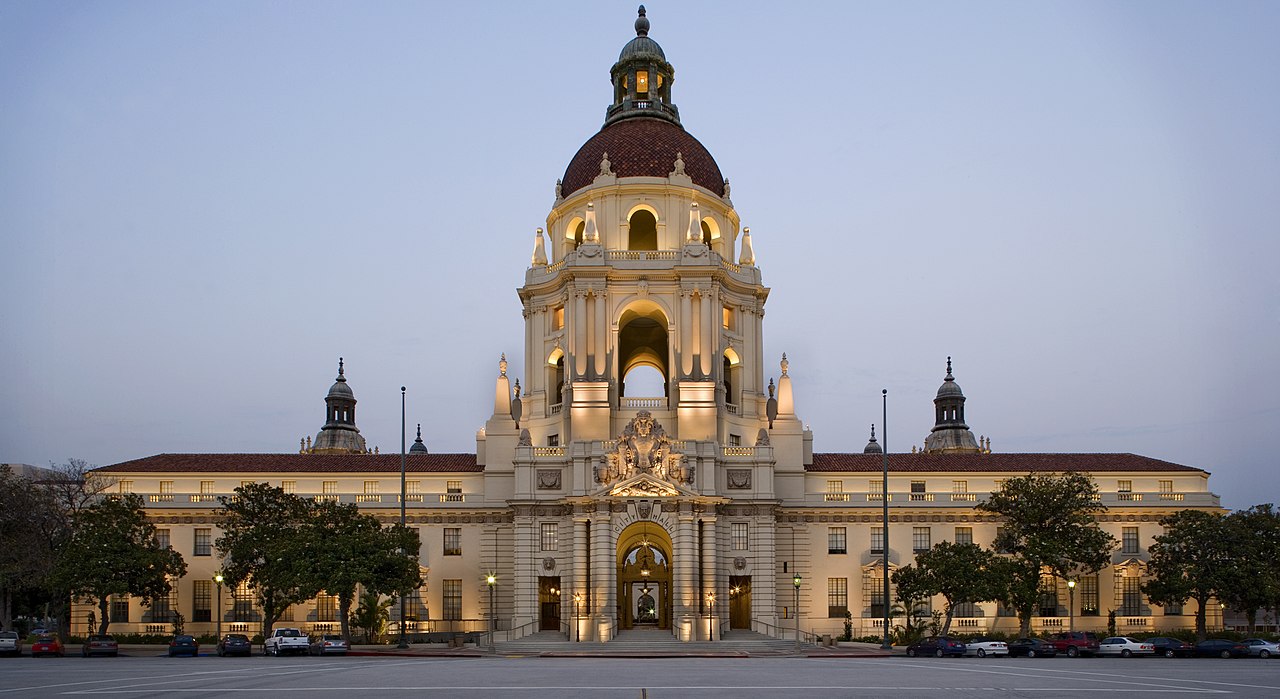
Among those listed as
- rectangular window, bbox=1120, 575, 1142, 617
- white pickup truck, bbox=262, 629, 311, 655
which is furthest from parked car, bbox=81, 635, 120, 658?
rectangular window, bbox=1120, 575, 1142, 617

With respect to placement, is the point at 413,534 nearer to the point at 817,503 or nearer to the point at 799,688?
the point at 817,503

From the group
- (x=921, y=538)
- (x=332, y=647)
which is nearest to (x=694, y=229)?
(x=921, y=538)

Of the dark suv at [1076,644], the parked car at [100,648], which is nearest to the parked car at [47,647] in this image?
the parked car at [100,648]

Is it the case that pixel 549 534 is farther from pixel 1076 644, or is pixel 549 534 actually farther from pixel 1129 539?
pixel 1129 539

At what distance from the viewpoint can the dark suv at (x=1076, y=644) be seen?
6262cm

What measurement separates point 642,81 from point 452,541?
38.1m

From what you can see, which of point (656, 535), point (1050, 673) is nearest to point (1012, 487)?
point (656, 535)

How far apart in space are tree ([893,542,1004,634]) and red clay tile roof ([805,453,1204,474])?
564 inches

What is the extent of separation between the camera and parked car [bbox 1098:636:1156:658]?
61094 millimetres

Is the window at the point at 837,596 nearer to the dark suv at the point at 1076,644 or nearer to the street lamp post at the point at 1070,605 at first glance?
the street lamp post at the point at 1070,605

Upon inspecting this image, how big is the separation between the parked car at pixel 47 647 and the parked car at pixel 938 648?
1691 inches

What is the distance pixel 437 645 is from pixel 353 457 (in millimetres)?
22216

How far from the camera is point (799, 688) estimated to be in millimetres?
35500

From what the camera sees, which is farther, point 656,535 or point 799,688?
point 656,535
